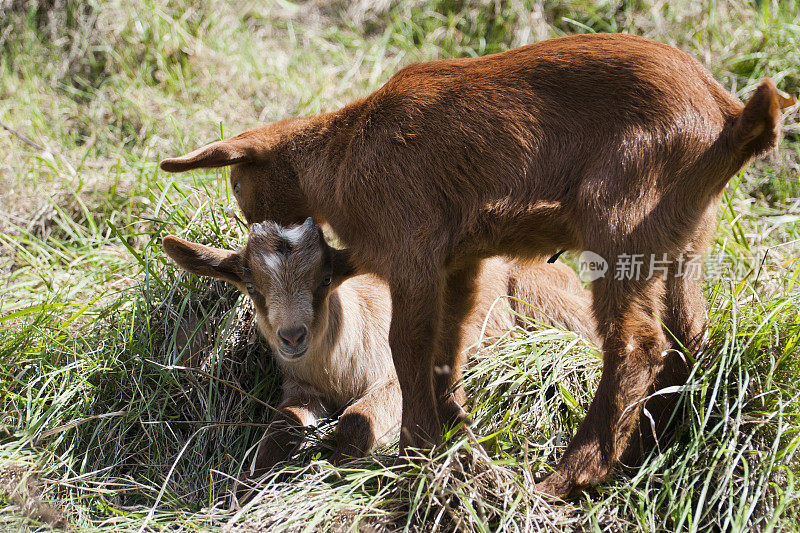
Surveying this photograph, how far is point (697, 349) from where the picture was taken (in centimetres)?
396

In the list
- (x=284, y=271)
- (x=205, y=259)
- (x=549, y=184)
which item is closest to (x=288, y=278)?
(x=284, y=271)

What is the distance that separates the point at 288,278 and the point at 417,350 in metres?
0.86

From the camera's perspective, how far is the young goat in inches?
167

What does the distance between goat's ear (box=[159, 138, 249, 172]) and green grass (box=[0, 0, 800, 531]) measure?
100 cm

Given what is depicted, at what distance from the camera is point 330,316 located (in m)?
4.78

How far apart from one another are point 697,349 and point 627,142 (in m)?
1.16

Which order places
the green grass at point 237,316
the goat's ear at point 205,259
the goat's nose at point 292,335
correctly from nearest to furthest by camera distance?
the green grass at point 237,316 → the goat's nose at point 292,335 → the goat's ear at point 205,259

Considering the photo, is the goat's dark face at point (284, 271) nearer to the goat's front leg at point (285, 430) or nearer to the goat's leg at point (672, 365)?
the goat's front leg at point (285, 430)

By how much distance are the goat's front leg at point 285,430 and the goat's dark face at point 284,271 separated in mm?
432

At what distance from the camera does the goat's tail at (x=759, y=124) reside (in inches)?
130

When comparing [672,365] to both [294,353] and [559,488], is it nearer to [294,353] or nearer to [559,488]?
[559,488]

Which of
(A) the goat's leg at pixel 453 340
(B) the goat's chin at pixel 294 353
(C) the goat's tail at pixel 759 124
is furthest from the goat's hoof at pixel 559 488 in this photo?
(C) the goat's tail at pixel 759 124

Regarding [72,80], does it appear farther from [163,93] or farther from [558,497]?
[558,497]

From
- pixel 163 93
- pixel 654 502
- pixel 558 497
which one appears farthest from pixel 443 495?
pixel 163 93
